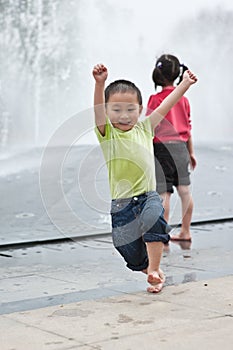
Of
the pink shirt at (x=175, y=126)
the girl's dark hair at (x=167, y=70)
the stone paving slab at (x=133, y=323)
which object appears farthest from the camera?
the pink shirt at (x=175, y=126)

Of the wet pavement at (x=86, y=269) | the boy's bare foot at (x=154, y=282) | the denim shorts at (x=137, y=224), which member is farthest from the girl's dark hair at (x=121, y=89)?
the wet pavement at (x=86, y=269)

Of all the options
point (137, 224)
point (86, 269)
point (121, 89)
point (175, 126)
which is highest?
point (121, 89)

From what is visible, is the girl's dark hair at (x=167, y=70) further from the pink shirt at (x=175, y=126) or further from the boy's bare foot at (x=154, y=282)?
the boy's bare foot at (x=154, y=282)

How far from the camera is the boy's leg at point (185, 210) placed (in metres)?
6.50

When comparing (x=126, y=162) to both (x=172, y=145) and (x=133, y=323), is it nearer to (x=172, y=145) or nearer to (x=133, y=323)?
(x=133, y=323)

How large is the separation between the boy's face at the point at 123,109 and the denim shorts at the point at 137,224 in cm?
41

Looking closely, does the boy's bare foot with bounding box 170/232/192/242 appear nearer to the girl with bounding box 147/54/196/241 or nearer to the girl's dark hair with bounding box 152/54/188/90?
the girl with bounding box 147/54/196/241

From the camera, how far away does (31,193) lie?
7.12m

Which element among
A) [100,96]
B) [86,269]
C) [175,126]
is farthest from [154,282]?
[175,126]

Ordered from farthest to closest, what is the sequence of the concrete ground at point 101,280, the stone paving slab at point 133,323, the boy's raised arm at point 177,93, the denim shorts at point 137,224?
the boy's raised arm at point 177,93, the denim shorts at point 137,224, the concrete ground at point 101,280, the stone paving slab at point 133,323

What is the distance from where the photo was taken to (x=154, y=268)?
4656 mm

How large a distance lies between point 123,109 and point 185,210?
2.04 m

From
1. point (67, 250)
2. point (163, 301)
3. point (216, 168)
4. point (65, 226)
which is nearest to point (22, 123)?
point (65, 226)

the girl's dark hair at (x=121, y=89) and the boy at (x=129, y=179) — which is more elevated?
the girl's dark hair at (x=121, y=89)
